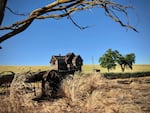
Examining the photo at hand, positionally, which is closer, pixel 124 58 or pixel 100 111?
pixel 100 111

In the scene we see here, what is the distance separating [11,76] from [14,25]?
9.43 feet

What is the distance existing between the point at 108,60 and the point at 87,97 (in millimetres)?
101157

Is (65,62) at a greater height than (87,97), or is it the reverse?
(65,62)

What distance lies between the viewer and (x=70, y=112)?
4457mm

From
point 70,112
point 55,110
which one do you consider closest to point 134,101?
point 70,112

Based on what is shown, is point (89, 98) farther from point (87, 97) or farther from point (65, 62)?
point (65, 62)

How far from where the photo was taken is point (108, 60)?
4144 inches

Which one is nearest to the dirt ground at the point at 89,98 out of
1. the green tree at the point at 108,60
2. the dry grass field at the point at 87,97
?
the dry grass field at the point at 87,97

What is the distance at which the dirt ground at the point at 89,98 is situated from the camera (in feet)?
12.6

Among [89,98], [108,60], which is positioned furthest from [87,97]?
[108,60]

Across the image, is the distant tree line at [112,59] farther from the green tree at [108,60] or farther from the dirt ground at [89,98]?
the dirt ground at [89,98]

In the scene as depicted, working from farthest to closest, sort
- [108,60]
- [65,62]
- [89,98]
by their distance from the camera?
[108,60] < [65,62] < [89,98]

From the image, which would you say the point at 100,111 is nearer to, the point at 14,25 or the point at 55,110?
the point at 55,110

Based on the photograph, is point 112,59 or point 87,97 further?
point 112,59
